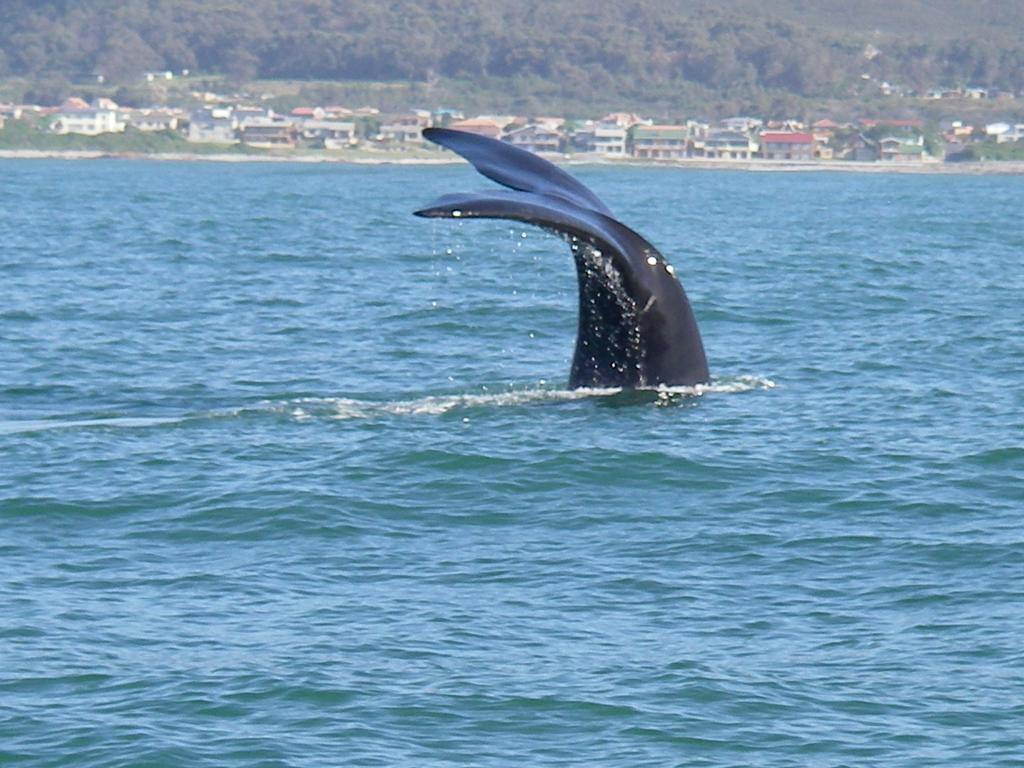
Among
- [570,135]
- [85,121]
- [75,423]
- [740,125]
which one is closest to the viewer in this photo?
[75,423]

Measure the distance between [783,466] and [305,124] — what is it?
168 m

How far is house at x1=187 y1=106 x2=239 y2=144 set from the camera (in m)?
176

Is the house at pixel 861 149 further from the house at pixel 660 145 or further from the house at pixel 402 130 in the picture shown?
the house at pixel 402 130

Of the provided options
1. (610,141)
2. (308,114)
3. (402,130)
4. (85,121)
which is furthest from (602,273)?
(308,114)

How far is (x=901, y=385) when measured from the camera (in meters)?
20.8

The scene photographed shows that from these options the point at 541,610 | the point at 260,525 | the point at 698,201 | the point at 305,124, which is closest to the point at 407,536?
the point at 260,525

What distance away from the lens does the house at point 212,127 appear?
6944 inches

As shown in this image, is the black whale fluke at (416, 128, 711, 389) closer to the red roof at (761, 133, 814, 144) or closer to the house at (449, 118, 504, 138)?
the red roof at (761, 133, 814, 144)

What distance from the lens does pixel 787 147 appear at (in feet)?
571

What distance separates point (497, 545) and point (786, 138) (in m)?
165

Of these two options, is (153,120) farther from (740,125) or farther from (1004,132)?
(1004,132)

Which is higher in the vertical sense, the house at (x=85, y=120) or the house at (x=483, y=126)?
the house at (x=483, y=126)

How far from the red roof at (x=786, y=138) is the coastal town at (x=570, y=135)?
0.28ft

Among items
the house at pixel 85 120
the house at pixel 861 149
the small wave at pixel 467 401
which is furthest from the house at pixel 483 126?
the small wave at pixel 467 401
